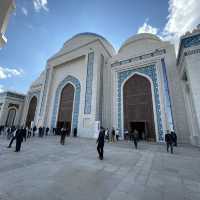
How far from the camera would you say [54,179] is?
265 centimetres

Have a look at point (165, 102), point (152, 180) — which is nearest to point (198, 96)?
point (165, 102)

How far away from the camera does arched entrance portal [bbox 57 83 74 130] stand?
15.6 m

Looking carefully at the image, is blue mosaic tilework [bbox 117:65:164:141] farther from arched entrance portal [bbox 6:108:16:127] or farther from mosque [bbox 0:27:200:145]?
arched entrance portal [bbox 6:108:16:127]

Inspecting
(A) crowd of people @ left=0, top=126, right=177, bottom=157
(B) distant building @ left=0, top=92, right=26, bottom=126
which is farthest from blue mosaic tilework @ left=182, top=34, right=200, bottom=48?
(B) distant building @ left=0, top=92, right=26, bottom=126

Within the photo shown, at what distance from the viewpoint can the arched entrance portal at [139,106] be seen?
11.6 m

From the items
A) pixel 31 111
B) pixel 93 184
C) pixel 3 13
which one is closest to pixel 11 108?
pixel 31 111

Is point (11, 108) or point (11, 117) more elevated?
point (11, 108)

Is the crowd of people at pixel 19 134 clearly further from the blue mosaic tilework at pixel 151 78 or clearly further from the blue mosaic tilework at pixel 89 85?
the blue mosaic tilework at pixel 151 78

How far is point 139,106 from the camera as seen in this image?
40.7 ft

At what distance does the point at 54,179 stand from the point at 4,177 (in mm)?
1100

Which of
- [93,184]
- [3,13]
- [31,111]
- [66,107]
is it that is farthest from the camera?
[31,111]

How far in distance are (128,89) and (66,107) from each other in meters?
8.37

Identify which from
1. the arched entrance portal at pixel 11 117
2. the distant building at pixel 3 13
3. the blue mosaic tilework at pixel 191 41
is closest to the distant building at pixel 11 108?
the arched entrance portal at pixel 11 117

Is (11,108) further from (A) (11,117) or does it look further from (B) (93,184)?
(B) (93,184)
